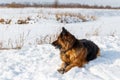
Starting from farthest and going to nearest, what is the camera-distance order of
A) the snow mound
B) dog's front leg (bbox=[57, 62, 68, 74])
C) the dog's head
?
1. dog's front leg (bbox=[57, 62, 68, 74])
2. the dog's head
3. the snow mound

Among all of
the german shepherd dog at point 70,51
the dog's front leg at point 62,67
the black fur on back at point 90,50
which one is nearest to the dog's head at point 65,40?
the german shepherd dog at point 70,51

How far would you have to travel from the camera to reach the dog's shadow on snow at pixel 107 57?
7.25 m

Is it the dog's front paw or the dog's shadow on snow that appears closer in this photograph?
the dog's front paw

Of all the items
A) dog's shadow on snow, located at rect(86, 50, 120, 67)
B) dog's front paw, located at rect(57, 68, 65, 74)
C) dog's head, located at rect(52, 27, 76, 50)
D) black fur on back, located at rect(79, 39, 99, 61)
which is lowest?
dog's shadow on snow, located at rect(86, 50, 120, 67)

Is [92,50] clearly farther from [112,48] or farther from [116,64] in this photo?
[112,48]

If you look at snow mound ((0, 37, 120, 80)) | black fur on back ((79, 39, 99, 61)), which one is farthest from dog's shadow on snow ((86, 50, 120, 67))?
black fur on back ((79, 39, 99, 61))

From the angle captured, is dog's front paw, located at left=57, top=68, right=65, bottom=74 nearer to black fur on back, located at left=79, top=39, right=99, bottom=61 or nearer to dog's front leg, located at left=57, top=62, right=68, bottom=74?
dog's front leg, located at left=57, top=62, right=68, bottom=74

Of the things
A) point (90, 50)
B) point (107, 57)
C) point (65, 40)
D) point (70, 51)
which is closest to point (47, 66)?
point (70, 51)

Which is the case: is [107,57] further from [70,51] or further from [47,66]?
[47,66]

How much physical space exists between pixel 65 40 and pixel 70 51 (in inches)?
12.6

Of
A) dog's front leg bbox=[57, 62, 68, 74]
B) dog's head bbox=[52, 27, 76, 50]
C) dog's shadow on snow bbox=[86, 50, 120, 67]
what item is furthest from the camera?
dog's shadow on snow bbox=[86, 50, 120, 67]

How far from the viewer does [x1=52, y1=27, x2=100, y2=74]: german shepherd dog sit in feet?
21.6

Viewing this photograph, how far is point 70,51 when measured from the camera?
6.80m

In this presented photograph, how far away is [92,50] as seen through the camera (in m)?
7.54
